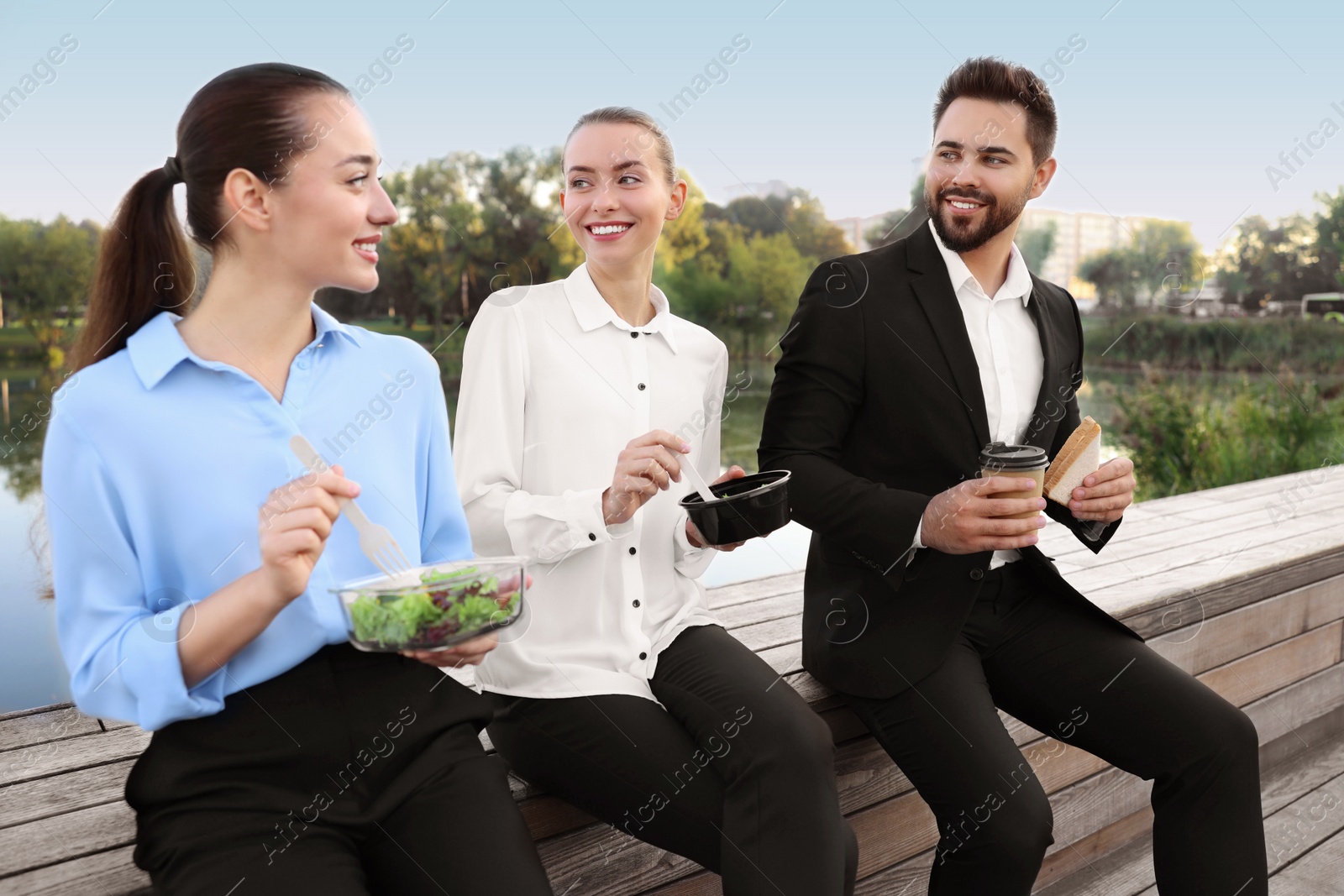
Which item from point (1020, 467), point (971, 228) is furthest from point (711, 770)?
point (971, 228)

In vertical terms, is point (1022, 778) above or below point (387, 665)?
below

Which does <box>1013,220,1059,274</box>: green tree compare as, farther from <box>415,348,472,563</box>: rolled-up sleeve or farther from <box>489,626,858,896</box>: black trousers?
<box>415,348,472,563</box>: rolled-up sleeve

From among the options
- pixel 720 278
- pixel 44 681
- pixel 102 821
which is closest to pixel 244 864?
pixel 102 821

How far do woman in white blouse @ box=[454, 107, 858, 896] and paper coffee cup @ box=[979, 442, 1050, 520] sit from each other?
0.39 metres

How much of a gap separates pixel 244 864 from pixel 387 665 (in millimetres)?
270

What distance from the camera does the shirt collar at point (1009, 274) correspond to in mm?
1868

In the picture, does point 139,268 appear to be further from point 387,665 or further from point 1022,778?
point 1022,778

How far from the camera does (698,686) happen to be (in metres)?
1.52

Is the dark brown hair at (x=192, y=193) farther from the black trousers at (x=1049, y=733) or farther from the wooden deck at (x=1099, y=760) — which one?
the black trousers at (x=1049, y=733)

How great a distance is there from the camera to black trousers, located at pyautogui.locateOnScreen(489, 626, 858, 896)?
133 centimetres

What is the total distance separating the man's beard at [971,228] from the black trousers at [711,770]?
2.95ft

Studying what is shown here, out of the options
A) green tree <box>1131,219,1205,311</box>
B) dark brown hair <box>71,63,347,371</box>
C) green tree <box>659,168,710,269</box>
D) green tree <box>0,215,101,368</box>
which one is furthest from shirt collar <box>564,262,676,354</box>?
green tree <box>659,168,710,269</box>

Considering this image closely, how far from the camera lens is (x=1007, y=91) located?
186 centimetres

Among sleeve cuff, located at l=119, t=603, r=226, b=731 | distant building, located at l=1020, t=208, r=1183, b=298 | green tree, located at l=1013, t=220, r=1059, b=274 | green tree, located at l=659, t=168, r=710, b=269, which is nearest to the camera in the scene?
sleeve cuff, located at l=119, t=603, r=226, b=731
